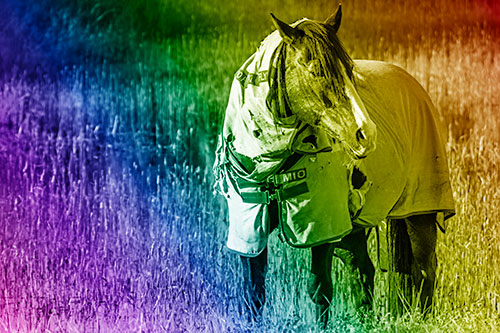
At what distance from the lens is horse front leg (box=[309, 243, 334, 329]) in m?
3.07

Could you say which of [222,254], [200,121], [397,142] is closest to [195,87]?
[200,121]

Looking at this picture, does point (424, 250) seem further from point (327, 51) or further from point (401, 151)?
point (327, 51)

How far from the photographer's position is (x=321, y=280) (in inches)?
121

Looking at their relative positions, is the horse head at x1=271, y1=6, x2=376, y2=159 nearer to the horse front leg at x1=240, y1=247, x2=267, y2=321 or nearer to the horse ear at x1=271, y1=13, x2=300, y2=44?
the horse ear at x1=271, y1=13, x2=300, y2=44

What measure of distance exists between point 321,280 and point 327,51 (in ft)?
2.70

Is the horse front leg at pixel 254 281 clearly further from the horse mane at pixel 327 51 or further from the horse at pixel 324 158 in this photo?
the horse mane at pixel 327 51

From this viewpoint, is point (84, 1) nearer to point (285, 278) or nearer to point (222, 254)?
point (222, 254)

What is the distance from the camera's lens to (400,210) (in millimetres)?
3398

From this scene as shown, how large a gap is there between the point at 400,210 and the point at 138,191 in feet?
3.96

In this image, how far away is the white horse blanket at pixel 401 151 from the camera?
3.25 m

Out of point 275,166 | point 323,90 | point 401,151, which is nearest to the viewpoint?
point 323,90

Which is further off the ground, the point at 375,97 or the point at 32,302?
the point at 375,97

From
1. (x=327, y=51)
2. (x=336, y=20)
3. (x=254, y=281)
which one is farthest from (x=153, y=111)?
(x=327, y=51)

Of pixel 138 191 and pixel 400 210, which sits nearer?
pixel 400 210
